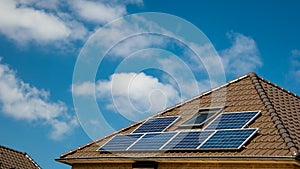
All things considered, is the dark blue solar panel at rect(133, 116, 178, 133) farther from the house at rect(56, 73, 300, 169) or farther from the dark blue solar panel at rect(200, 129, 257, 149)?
the dark blue solar panel at rect(200, 129, 257, 149)

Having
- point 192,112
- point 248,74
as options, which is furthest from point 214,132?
point 248,74

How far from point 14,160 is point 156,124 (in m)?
12.3

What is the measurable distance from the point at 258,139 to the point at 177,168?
2892 millimetres

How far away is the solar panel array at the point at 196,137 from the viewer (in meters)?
14.6

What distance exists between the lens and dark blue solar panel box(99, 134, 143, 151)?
57.4 ft

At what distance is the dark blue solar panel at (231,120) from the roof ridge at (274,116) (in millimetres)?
675

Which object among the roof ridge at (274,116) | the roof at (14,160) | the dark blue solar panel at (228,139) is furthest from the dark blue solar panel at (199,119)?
the roof at (14,160)

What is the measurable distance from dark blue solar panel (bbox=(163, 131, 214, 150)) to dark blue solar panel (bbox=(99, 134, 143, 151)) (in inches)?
82.1

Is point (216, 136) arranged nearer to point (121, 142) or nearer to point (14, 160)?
point (121, 142)

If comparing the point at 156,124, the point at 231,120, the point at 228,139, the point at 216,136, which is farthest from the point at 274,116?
the point at 156,124

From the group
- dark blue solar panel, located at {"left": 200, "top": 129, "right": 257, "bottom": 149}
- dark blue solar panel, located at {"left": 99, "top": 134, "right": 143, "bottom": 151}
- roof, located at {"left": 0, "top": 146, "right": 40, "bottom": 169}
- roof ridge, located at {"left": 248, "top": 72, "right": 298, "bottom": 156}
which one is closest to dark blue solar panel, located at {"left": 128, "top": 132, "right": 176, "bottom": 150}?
dark blue solar panel, located at {"left": 99, "top": 134, "right": 143, "bottom": 151}

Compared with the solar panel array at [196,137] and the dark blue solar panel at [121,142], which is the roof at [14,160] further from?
the solar panel array at [196,137]

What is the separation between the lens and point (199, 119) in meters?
17.5

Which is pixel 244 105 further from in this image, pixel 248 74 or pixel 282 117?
pixel 248 74
